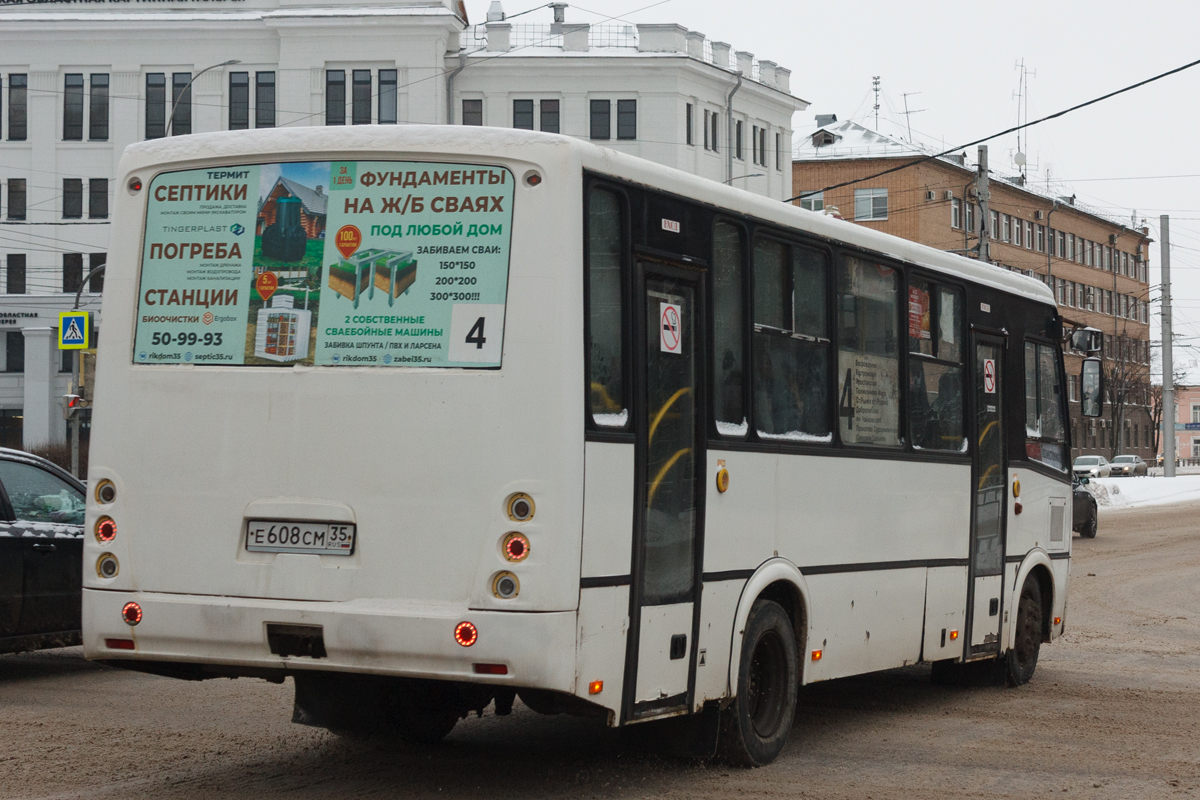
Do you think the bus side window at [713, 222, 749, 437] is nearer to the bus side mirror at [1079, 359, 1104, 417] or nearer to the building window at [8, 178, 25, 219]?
the bus side mirror at [1079, 359, 1104, 417]

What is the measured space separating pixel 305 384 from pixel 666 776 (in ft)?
8.45

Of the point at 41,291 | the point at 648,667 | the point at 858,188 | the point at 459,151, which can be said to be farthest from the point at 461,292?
the point at 858,188

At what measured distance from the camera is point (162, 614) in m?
6.75

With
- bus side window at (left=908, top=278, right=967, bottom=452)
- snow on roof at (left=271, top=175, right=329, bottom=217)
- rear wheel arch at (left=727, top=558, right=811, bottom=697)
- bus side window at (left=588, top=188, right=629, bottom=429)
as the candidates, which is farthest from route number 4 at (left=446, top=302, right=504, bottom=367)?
bus side window at (left=908, top=278, right=967, bottom=452)

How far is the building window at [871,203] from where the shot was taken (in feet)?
263

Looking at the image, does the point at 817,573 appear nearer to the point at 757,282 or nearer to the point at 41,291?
the point at 757,282

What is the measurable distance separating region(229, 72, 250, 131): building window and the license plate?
51921mm

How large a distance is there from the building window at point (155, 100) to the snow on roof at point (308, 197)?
52664mm

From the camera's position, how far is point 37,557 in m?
10.6

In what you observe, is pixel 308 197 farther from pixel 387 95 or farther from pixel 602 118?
pixel 602 118

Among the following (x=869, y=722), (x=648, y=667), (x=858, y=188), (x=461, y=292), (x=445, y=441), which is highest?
(x=858, y=188)

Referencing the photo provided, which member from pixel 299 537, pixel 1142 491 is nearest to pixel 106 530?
pixel 299 537

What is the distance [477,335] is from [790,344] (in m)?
2.24

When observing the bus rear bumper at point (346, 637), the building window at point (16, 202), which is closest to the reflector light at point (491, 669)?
the bus rear bumper at point (346, 637)
